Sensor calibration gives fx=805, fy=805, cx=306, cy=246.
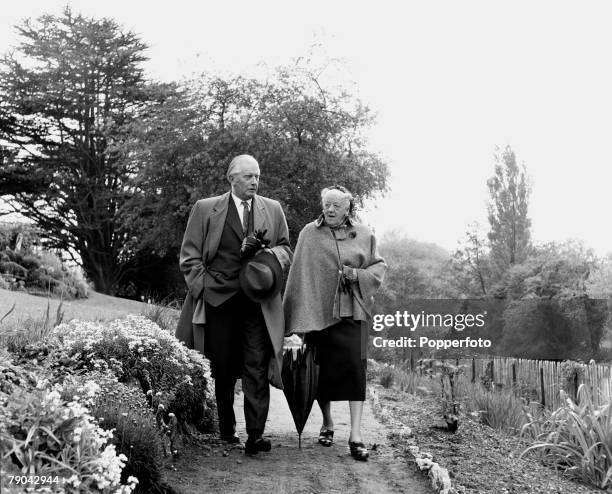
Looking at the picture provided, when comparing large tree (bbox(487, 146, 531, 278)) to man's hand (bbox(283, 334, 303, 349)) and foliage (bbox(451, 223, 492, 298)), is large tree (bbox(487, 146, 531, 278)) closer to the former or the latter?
foliage (bbox(451, 223, 492, 298))

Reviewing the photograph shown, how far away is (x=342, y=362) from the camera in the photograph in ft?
20.4

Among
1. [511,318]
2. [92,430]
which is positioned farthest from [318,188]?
[92,430]

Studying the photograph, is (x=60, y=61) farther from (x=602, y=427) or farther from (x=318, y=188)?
(x=602, y=427)

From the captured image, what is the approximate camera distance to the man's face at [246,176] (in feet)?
20.1

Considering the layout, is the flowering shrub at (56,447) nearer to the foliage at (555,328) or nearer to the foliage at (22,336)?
the foliage at (22,336)

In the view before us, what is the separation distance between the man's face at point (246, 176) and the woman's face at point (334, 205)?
59cm

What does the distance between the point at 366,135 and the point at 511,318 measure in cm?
753

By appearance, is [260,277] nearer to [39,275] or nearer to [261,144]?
[39,275]

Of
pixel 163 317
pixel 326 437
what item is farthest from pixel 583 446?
pixel 163 317

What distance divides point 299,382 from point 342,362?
1.20ft

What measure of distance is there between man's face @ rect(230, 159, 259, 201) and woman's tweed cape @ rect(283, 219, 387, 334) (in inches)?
20.8

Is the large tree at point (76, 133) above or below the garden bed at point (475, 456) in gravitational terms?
above

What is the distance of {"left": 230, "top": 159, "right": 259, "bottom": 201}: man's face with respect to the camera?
613 centimetres

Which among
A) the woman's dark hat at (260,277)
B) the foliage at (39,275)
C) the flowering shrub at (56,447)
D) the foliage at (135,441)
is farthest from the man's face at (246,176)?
the foliage at (39,275)
